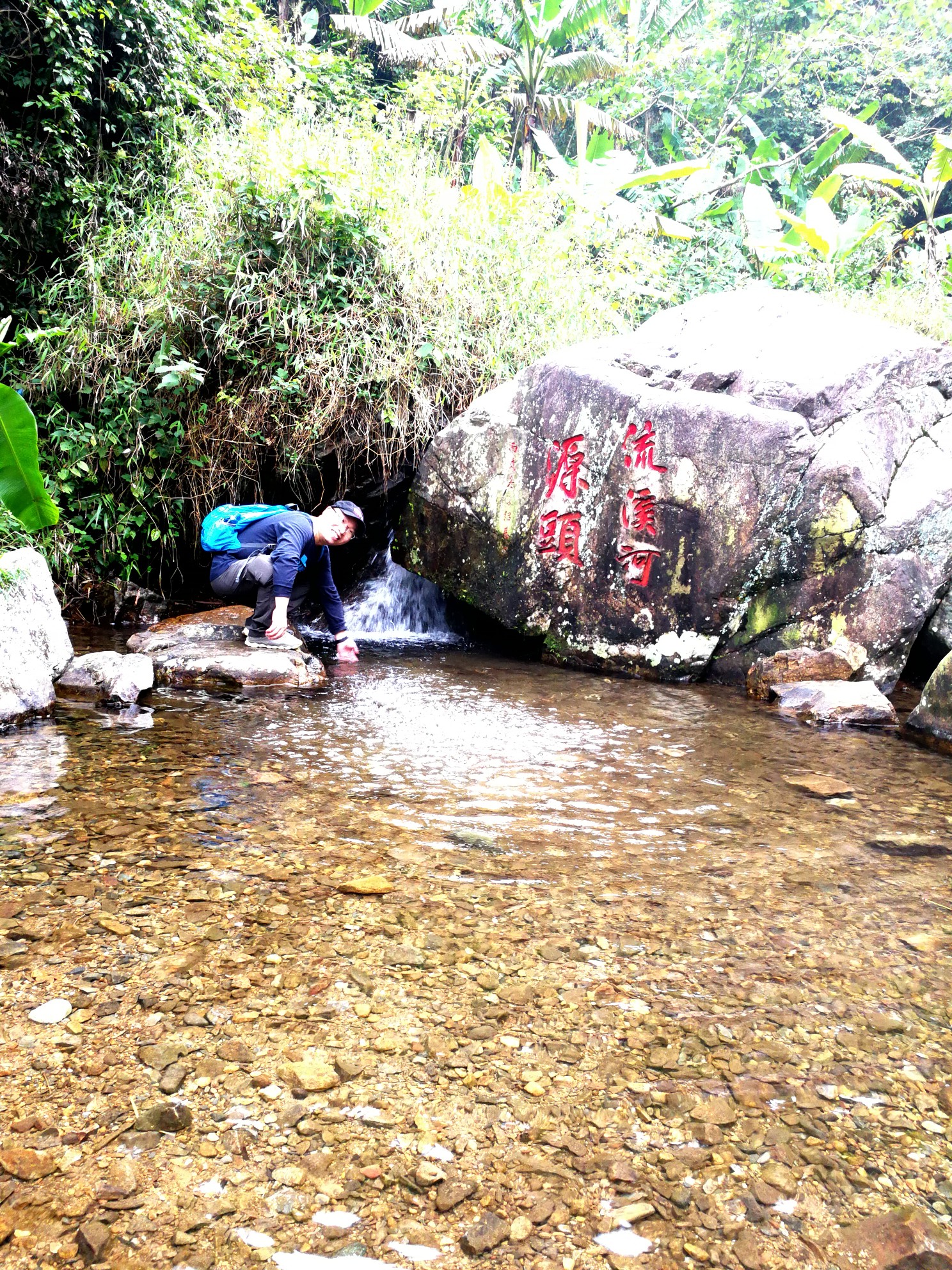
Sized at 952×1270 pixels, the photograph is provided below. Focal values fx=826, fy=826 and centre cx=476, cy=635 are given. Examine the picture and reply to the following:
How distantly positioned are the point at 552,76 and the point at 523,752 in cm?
1816

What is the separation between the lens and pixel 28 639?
Answer: 173 inches

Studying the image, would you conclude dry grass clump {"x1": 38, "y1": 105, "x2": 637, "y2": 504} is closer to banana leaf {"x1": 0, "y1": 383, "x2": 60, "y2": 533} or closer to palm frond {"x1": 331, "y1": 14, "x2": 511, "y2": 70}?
banana leaf {"x1": 0, "y1": 383, "x2": 60, "y2": 533}

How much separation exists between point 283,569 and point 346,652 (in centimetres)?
86

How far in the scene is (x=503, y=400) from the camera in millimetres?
6555

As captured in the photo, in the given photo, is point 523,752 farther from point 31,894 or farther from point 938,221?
point 938,221

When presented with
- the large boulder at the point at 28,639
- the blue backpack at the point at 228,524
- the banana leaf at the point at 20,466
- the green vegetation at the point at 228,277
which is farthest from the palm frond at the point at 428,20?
the large boulder at the point at 28,639

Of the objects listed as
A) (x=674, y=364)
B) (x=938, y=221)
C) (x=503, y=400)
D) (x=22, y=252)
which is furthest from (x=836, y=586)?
(x=938, y=221)

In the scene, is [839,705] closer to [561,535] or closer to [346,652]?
[561,535]

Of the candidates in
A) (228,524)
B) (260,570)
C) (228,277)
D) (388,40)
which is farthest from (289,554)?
(388,40)

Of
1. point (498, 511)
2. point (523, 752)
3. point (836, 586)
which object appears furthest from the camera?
point (498, 511)

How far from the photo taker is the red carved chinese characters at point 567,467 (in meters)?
6.24

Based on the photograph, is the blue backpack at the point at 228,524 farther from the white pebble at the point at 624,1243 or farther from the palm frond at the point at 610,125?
the palm frond at the point at 610,125

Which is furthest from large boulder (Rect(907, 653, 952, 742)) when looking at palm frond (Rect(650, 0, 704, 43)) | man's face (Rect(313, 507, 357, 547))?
palm frond (Rect(650, 0, 704, 43))

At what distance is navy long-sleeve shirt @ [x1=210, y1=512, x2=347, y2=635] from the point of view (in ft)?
18.5
